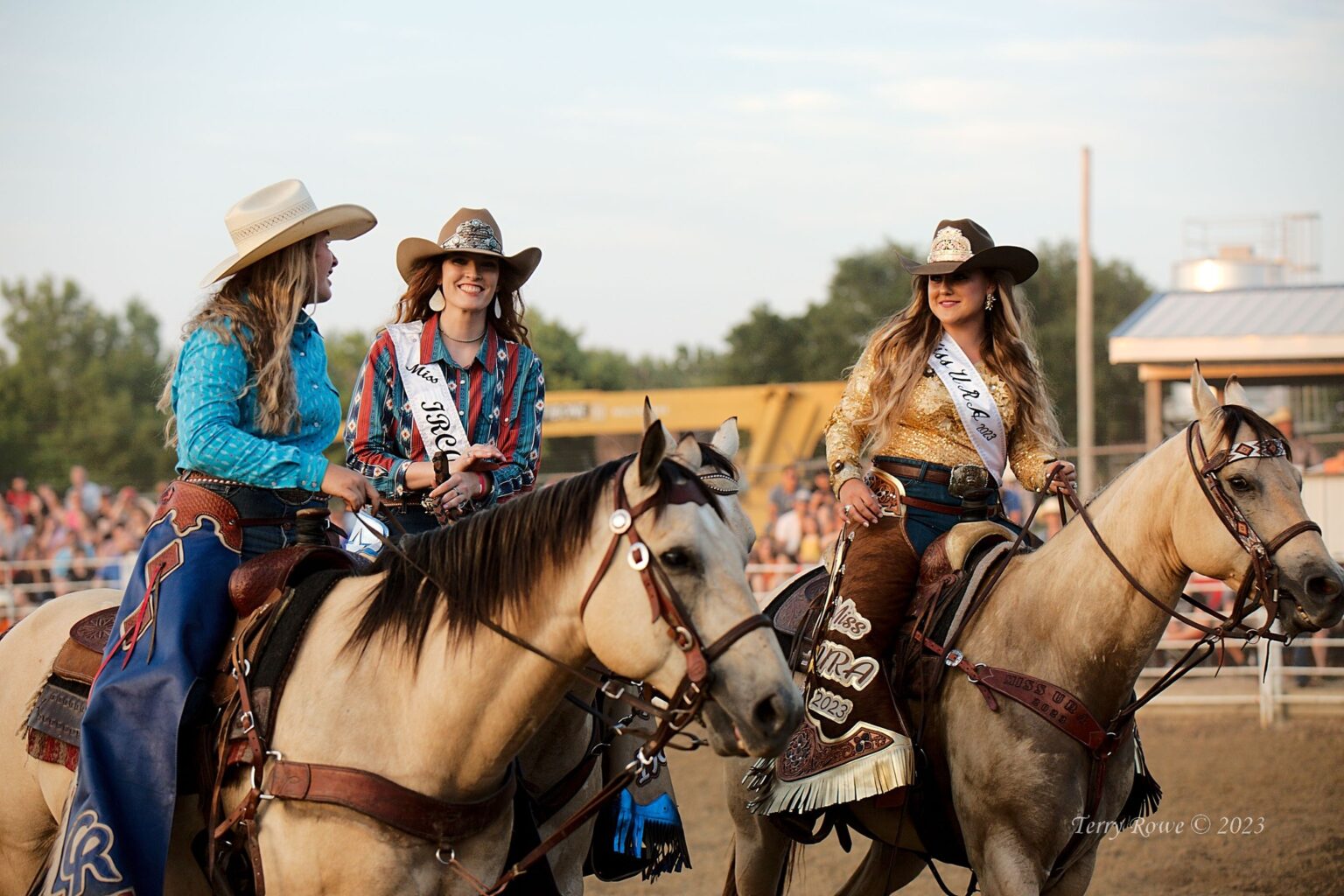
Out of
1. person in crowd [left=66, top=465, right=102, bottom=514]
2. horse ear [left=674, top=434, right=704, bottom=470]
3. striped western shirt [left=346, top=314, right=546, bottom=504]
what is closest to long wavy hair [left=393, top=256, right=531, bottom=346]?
striped western shirt [left=346, top=314, right=546, bottom=504]

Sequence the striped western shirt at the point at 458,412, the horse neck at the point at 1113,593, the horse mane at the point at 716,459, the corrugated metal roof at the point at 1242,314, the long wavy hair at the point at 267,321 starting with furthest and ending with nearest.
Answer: the corrugated metal roof at the point at 1242,314, the striped western shirt at the point at 458,412, the horse neck at the point at 1113,593, the long wavy hair at the point at 267,321, the horse mane at the point at 716,459

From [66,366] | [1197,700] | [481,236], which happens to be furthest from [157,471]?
[481,236]

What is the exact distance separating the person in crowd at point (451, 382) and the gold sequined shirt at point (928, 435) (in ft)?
3.96

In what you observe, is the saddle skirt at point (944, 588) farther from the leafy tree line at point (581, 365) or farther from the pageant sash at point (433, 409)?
the leafy tree line at point (581, 365)

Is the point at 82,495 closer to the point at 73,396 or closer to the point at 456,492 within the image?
the point at 456,492

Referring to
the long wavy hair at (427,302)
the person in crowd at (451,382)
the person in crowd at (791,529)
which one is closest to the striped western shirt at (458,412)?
the person in crowd at (451,382)

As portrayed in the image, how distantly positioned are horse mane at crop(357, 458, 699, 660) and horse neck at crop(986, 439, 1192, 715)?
2025mm

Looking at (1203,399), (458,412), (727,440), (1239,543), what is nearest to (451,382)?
(458,412)

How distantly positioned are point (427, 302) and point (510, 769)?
86.4 inches

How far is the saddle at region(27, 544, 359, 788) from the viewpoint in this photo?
3713 millimetres

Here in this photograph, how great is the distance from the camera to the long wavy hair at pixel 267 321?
385 cm

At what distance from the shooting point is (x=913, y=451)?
506cm

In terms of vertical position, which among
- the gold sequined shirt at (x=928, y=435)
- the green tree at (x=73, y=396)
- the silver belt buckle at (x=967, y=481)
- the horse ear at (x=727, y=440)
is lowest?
the green tree at (x=73, y=396)

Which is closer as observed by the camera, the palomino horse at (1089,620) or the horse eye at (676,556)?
the horse eye at (676,556)
